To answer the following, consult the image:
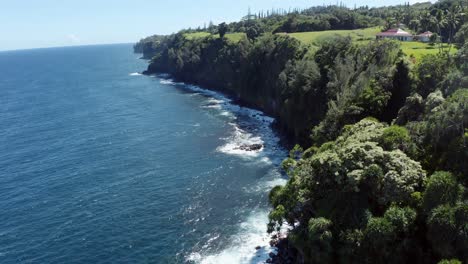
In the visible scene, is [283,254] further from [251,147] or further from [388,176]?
[251,147]

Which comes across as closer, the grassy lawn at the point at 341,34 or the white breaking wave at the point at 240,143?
the white breaking wave at the point at 240,143

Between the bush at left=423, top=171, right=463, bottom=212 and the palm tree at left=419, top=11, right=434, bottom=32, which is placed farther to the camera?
the palm tree at left=419, top=11, right=434, bottom=32

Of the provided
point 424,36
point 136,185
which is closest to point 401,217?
point 136,185

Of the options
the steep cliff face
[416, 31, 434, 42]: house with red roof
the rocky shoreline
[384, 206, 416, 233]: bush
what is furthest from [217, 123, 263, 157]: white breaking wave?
[416, 31, 434, 42]: house with red roof

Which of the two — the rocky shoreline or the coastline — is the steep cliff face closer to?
the coastline

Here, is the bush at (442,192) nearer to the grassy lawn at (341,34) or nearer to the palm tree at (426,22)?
the palm tree at (426,22)

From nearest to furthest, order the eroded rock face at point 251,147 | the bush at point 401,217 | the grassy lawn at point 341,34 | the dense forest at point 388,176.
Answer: the dense forest at point 388,176, the bush at point 401,217, the eroded rock face at point 251,147, the grassy lawn at point 341,34

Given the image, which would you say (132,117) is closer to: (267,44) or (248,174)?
(267,44)

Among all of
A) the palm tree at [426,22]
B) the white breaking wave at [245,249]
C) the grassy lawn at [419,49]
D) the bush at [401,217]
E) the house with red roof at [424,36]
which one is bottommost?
the white breaking wave at [245,249]

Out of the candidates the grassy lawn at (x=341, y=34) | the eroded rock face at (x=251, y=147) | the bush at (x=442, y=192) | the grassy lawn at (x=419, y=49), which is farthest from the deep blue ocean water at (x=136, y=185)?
the grassy lawn at (x=419, y=49)

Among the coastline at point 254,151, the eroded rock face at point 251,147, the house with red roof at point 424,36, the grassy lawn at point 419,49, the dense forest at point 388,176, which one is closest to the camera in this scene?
the dense forest at point 388,176
